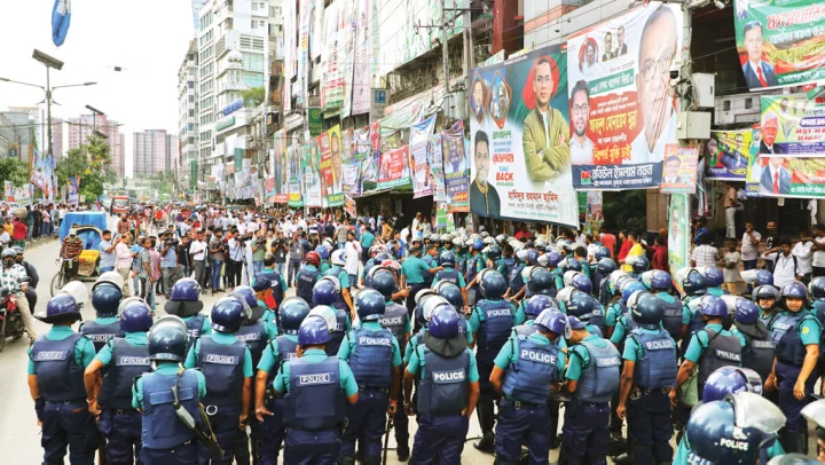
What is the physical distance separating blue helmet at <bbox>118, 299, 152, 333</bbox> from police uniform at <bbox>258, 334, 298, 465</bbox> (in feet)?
3.52

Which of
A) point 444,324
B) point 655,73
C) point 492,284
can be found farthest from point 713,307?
point 655,73

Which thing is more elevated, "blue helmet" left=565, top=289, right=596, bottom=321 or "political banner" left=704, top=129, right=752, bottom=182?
"political banner" left=704, top=129, right=752, bottom=182

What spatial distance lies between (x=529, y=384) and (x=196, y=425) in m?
2.71

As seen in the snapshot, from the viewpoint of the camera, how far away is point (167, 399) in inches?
197

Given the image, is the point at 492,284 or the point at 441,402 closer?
the point at 441,402

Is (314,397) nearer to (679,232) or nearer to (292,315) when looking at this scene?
(292,315)

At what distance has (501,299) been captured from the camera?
765cm

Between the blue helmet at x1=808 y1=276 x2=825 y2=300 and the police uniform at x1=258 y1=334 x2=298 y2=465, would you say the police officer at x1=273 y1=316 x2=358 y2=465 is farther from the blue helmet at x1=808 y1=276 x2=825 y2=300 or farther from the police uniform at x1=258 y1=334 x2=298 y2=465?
the blue helmet at x1=808 y1=276 x2=825 y2=300

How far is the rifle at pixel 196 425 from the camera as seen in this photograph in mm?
4977

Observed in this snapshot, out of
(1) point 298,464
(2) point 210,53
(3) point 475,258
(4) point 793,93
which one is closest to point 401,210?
(3) point 475,258

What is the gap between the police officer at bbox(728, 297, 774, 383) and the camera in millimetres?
6492

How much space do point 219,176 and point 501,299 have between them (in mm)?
90802

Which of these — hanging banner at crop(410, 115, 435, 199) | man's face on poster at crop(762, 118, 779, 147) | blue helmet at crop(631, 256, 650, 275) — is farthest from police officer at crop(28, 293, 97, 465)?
hanging banner at crop(410, 115, 435, 199)

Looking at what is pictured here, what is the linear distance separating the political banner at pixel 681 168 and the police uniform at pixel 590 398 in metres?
7.54
